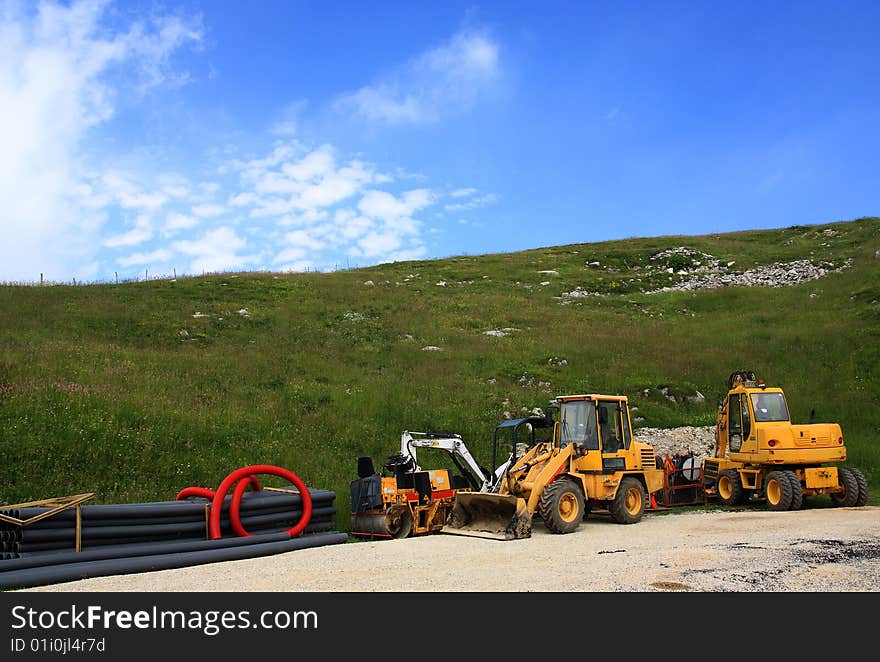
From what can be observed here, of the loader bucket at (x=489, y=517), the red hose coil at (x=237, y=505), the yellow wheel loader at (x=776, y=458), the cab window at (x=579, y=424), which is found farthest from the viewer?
the yellow wheel loader at (x=776, y=458)

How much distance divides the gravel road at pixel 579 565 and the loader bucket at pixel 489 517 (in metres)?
0.29

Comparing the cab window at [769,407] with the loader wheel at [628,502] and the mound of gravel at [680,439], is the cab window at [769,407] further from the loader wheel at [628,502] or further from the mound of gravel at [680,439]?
the mound of gravel at [680,439]

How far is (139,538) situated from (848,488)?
48.8ft

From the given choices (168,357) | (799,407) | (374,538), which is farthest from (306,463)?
(799,407)

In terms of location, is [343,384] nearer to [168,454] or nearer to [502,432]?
[502,432]

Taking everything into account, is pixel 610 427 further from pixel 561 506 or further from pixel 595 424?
pixel 561 506

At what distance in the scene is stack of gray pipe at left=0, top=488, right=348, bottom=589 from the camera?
1000cm

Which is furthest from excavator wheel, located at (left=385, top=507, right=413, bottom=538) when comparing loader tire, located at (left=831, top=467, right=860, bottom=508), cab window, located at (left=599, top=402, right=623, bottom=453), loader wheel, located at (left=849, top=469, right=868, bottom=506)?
loader wheel, located at (left=849, top=469, right=868, bottom=506)

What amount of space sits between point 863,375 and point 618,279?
89.3ft

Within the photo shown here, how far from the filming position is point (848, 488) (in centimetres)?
1691

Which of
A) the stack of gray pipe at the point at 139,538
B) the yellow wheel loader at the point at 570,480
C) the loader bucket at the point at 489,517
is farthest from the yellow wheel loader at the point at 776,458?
the stack of gray pipe at the point at 139,538

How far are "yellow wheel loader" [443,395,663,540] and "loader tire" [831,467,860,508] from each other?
13.9 ft

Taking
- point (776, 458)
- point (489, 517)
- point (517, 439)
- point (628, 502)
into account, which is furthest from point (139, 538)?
point (776, 458)

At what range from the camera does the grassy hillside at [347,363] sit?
17219 mm
